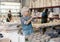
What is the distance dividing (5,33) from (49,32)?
0.52 metres

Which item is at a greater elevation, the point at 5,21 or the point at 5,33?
the point at 5,21

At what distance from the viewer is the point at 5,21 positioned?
58.5 inches

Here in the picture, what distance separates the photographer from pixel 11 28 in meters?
1.46

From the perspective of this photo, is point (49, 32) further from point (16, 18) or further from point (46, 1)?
point (16, 18)

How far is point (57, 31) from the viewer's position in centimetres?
103

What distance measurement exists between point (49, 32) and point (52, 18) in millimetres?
108

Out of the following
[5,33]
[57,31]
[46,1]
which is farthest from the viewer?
[5,33]

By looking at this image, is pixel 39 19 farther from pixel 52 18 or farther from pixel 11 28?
pixel 11 28

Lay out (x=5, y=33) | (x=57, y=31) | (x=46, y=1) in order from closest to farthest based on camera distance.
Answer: (x=57, y=31) < (x=46, y=1) < (x=5, y=33)

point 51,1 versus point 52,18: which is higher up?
point 51,1

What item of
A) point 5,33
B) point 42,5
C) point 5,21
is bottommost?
point 5,33

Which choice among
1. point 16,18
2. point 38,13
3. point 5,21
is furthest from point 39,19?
point 5,21

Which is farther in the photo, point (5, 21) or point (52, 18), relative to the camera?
point (5, 21)

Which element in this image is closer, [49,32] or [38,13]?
[49,32]
